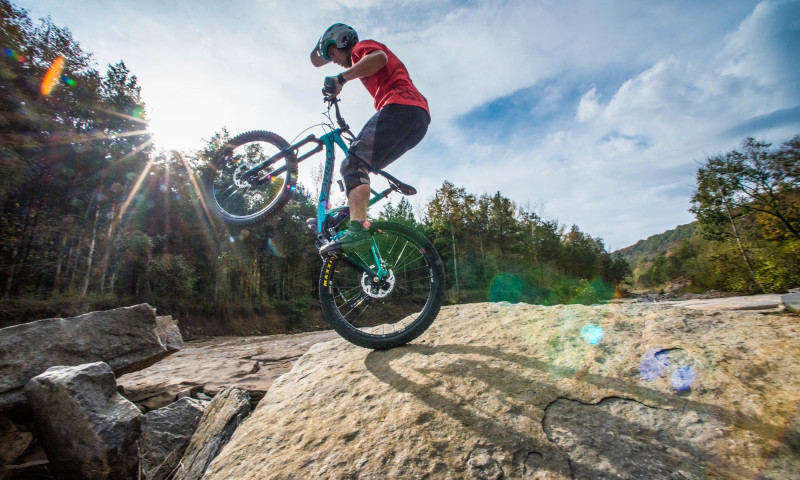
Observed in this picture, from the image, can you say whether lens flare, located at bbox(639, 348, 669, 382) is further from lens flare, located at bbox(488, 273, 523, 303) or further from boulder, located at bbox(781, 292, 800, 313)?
lens flare, located at bbox(488, 273, 523, 303)

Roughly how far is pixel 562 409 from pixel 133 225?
80.7 feet

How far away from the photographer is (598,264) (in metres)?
54.9

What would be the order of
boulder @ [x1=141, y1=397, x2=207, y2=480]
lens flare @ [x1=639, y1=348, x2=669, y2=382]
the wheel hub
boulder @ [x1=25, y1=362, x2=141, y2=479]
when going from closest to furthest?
1. lens flare @ [x1=639, y1=348, x2=669, y2=382]
2. boulder @ [x1=25, y1=362, x2=141, y2=479]
3. boulder @ [x1=141, y1=397, x2=207, y2=480]
4. the wheel hub

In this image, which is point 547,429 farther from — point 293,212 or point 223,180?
point 293,212

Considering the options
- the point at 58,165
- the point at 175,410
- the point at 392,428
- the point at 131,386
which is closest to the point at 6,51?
the point at 58,165

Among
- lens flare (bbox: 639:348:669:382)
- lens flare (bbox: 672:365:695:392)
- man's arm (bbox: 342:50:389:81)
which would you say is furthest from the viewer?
man's arm (bbox: 342:50:389:81)

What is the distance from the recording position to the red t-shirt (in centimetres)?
257

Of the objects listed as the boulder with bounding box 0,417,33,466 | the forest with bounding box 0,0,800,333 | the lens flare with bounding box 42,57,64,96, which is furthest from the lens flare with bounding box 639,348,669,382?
the lens flare with bounding box 42,57,64,96

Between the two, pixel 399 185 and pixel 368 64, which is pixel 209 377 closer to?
pixel 399 185

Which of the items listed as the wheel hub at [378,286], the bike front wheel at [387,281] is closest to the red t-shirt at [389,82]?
the bike front wheel at [387,281]

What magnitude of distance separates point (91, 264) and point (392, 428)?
2268cm

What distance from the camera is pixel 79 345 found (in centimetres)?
302

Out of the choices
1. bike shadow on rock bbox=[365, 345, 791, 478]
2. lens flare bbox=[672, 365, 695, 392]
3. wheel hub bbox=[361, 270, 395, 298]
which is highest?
wheel hub bbox=[361, 270, 395, 298]

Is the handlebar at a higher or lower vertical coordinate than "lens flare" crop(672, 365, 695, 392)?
higher
